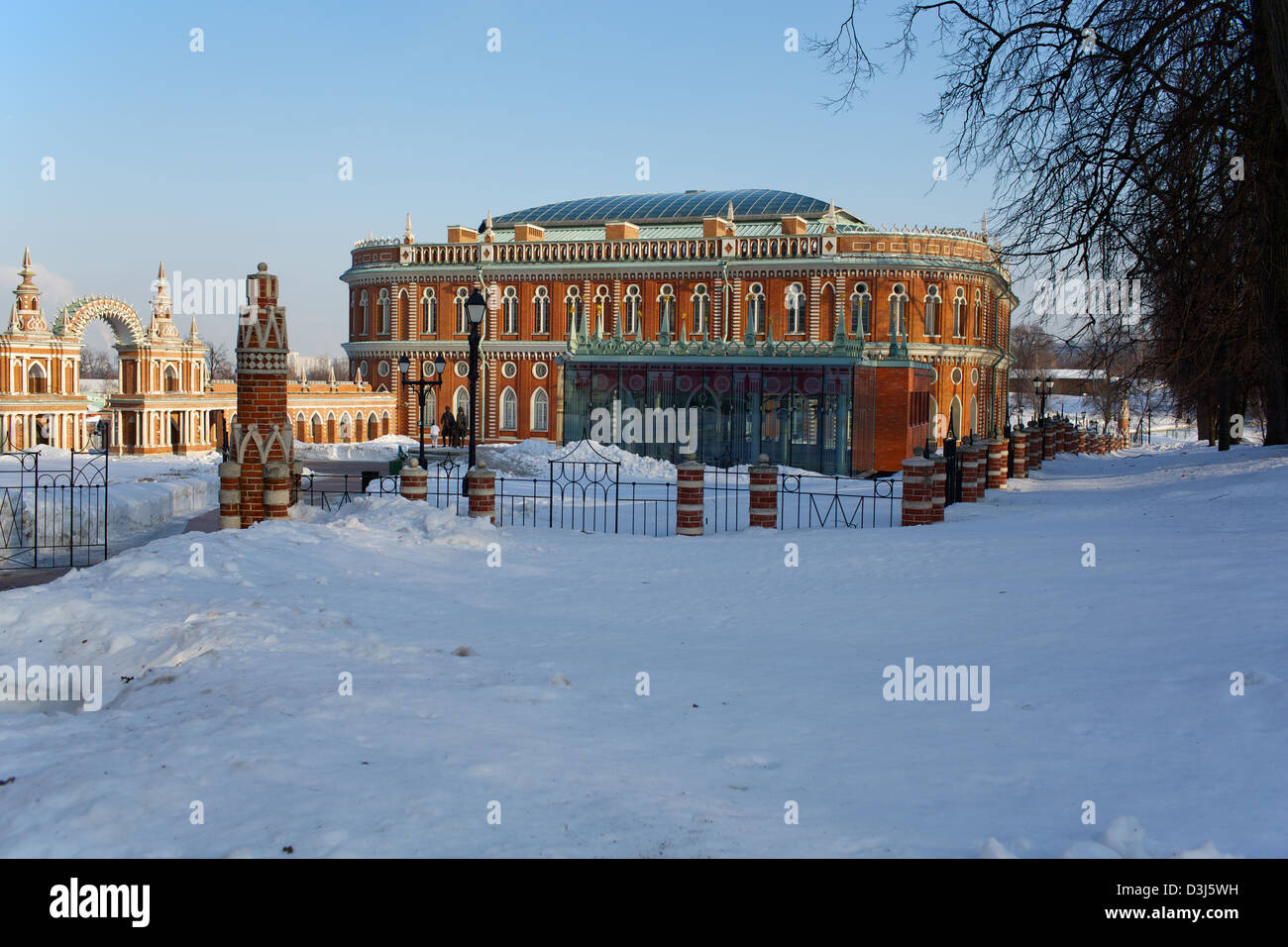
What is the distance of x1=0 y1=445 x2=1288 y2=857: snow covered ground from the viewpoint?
5.09 m

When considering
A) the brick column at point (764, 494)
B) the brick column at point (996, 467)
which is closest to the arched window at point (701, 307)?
the brick column at point (996, 467)

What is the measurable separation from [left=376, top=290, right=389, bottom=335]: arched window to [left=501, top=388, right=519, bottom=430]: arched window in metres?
7.97

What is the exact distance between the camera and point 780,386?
31188 millimetres

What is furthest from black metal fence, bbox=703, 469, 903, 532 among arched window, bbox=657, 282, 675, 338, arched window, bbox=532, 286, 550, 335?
arched window, bbox=532, 286, 550, 335

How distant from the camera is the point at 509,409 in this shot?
174 ft

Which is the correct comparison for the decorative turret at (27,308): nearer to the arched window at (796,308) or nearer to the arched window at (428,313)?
the arched window at (428,313)

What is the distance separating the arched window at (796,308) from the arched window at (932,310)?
5.67 meters

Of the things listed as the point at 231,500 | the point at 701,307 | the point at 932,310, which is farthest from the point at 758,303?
the point at 231,500

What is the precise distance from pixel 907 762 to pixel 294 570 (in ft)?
25.8

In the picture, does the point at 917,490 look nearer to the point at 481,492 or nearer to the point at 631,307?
the point at 481,492

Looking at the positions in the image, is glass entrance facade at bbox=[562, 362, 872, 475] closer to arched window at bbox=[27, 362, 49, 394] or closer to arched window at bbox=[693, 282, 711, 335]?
arched window at bbox=[693, 282, 711, 335]

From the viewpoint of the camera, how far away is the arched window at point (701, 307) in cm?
4916

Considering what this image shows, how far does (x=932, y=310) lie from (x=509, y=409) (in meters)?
21.6
